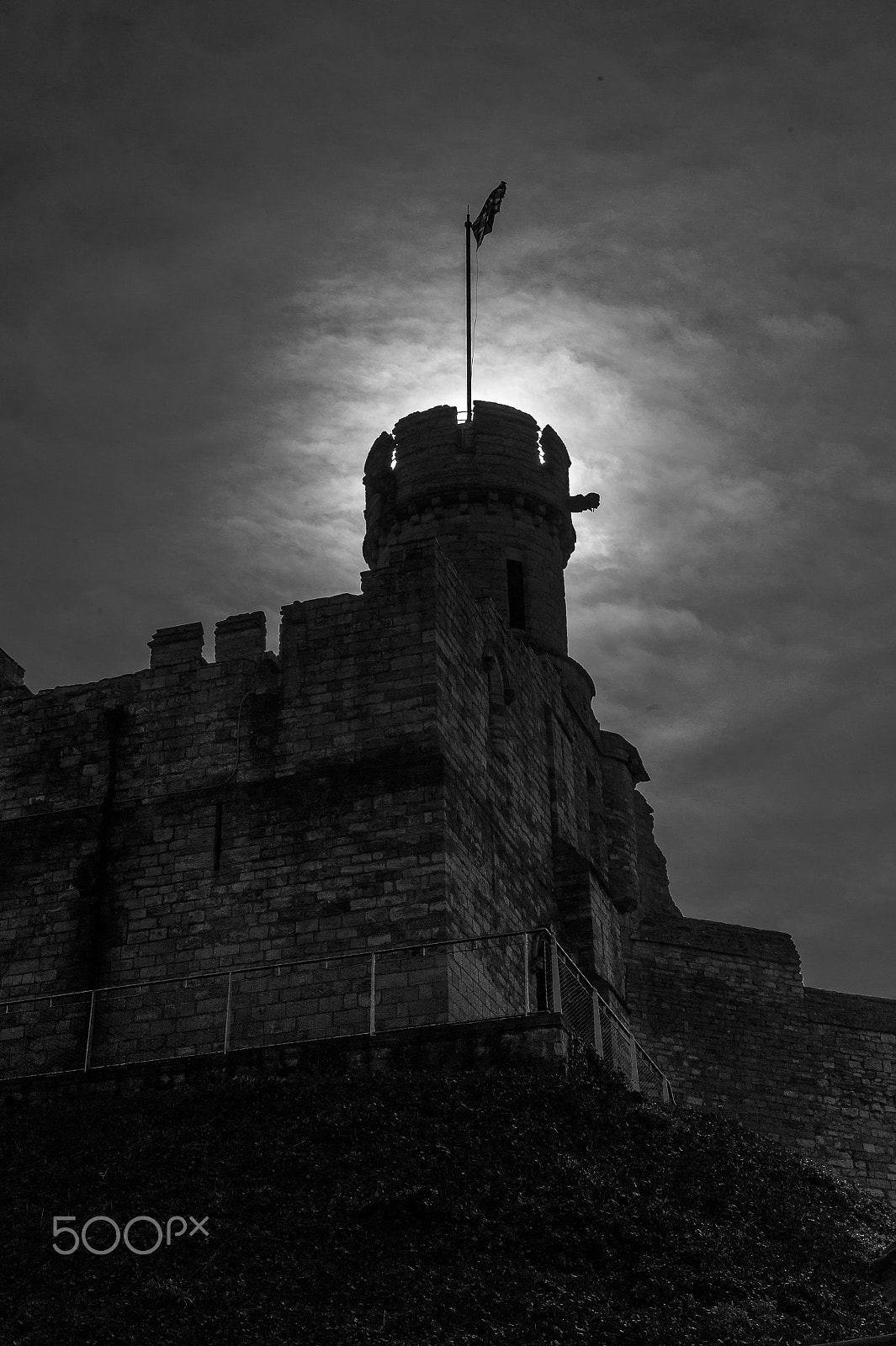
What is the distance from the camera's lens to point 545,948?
21.9 meters

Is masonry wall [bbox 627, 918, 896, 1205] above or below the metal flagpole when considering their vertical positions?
below

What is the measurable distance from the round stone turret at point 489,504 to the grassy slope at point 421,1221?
11809 mm

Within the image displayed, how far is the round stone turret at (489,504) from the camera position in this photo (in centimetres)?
2859

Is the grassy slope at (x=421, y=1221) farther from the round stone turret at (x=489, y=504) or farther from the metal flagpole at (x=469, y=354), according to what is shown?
the metal flagpole at (x=469, y=354)

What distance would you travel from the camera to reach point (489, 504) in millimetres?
29109

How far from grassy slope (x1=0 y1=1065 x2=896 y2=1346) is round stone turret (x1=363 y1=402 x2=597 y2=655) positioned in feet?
38.7

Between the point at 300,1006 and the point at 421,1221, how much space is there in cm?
532

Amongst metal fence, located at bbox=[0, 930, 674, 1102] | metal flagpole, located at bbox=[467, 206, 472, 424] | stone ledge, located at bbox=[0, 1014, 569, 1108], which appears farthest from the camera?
metal flagpole, located at bbox=[467, 206, 472, 424]

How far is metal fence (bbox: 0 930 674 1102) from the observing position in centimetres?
1925

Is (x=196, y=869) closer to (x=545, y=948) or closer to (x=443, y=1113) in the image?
(x=545, y=948)

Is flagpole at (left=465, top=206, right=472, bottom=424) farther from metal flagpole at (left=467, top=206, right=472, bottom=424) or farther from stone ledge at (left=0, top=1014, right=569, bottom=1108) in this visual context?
stone ledge at (left=0, top=1014, right=569, bottom=1108)

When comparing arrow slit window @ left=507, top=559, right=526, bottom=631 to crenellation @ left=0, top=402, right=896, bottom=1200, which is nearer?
crenellation @ left=0, top=402, right=896, bottom=1200

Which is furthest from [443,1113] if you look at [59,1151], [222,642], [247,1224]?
[222,642]

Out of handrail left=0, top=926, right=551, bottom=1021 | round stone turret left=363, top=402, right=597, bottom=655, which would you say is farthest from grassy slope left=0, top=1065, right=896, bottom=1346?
round stone turret left=363, top=402, right=597, bottom=655
